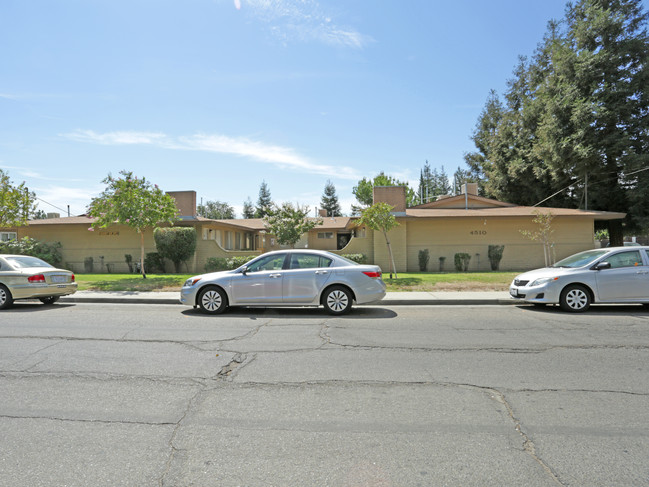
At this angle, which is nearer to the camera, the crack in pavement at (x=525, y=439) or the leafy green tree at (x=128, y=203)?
the crack in pavement at (x=525, y=439)

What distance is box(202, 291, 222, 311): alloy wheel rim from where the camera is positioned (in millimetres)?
9570

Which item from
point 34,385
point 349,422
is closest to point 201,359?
point 34,385

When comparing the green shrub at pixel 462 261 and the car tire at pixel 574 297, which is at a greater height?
the green shrub at pixel 462 261

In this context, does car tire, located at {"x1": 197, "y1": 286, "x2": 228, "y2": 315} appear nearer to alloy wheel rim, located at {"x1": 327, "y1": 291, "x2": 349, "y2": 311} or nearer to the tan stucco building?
alloy wheel rim, located at {"x1": 327, "y1": 291, "x2": 349, "y2": 311}

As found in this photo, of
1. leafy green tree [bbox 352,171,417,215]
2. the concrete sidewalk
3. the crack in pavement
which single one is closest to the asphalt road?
the crack in pavement

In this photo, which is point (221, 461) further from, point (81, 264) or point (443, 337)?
point (81, 264)

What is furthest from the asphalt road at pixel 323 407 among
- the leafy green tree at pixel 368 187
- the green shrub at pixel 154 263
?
the leafy green tree at pixel 368 187

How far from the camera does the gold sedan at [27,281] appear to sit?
1067 cm

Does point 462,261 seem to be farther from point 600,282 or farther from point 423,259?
point 600,282

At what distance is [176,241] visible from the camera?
69.2 feet

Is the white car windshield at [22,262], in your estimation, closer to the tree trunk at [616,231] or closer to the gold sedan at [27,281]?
the gold sedan at [27,281]

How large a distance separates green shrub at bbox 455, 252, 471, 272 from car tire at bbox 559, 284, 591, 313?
12972mm

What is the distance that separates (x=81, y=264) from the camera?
24.3m

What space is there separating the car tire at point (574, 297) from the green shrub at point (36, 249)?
24.3 meters
